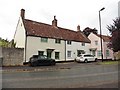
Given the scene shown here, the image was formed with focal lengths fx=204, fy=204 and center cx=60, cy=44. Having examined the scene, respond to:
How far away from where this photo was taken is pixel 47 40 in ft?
133

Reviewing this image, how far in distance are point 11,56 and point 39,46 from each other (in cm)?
778

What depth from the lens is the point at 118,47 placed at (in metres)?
33.6

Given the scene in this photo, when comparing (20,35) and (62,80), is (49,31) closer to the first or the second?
(20,35)

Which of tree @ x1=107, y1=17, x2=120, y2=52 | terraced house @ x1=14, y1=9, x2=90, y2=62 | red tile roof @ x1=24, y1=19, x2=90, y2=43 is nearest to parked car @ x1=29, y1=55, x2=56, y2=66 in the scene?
terraced house @ x1=14, y1=9, x2=90, y2=62

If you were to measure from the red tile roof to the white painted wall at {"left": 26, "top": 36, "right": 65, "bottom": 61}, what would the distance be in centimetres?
97

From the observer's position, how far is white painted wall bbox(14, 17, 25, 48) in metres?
37.5

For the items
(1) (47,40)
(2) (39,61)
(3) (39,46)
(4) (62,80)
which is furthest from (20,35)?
(4) (62,80)

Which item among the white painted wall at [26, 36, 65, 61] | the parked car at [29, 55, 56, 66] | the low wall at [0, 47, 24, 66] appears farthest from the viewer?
the white painted wall at [26, 36, 65, 61]

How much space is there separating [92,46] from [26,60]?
994 inches

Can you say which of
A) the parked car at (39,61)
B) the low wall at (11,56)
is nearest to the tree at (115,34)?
the parked car at (39,61)

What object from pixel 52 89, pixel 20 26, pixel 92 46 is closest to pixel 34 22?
pixel 20 26

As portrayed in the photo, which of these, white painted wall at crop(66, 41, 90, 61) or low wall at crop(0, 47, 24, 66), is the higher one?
white painted wall at crop(66, 41, 90, 61)

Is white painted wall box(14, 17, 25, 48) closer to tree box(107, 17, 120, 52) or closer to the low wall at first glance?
the low wall

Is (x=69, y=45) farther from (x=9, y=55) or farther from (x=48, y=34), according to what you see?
(x=9, y=55)
